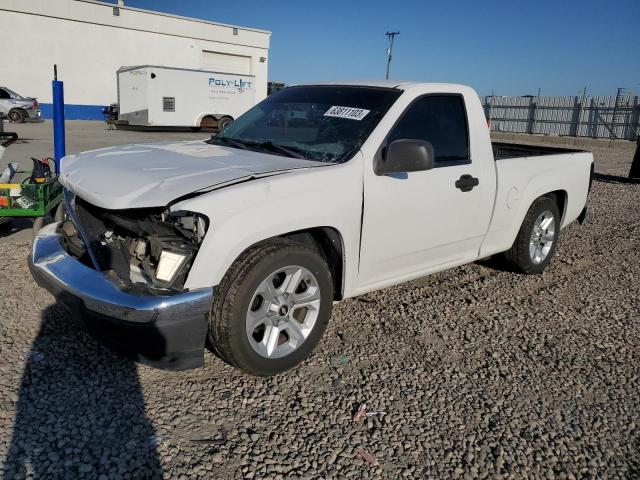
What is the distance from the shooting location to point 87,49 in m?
34.3

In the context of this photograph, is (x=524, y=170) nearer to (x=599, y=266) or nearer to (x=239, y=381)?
(x=599, y=266)

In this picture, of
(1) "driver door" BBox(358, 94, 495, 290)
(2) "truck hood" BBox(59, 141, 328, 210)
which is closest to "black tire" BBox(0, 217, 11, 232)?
(2) "truck hood" BBox(59, 141, 328, 210)

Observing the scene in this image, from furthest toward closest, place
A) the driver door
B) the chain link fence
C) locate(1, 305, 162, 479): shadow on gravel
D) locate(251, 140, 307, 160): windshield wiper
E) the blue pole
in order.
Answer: the chain link fence
the blue pole
locate(251, 140, 307, 160): windshield wiper
the driver door
locate(1, 305, 162, 479): shadow on gravel

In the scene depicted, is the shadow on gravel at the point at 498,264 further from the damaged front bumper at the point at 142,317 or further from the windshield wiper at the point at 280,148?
the damaged front bumper at the point at 142,317

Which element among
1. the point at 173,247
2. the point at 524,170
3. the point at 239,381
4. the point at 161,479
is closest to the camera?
the point at 161,479

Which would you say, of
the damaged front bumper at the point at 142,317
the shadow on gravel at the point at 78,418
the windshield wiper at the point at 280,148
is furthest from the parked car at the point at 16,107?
the damaged front bumper at the point at 142,317

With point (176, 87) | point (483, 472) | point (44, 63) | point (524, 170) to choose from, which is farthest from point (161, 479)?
point (44, 63)

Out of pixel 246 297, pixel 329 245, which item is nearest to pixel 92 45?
pixel 329 245

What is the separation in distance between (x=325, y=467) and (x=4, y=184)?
433 centimetres

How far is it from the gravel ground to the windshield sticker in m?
1.52

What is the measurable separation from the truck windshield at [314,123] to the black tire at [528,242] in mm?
2001

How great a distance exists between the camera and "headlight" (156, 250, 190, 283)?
8.87ft

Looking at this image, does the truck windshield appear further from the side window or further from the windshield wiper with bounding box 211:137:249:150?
the side window

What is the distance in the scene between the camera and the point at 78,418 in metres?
2.70
